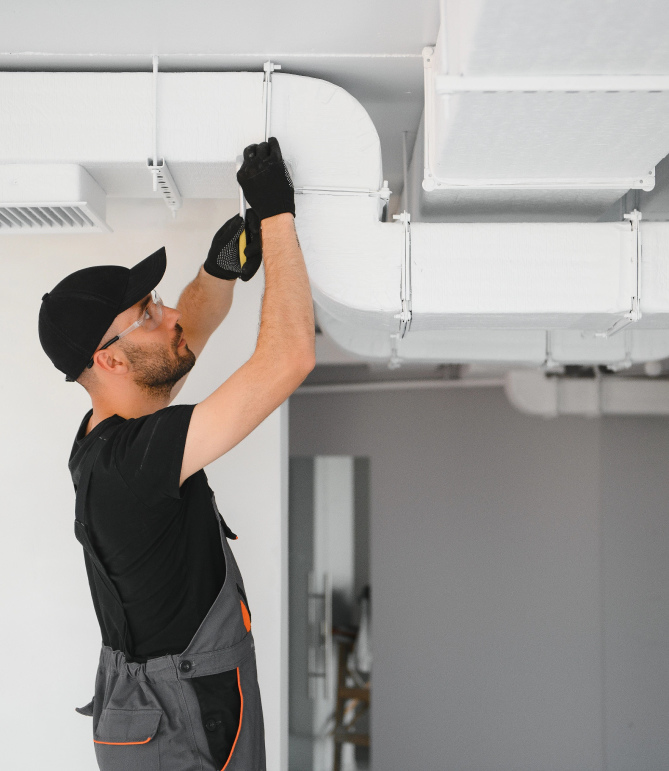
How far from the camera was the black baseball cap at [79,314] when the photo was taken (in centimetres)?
128

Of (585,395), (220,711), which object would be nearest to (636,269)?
(220,711)

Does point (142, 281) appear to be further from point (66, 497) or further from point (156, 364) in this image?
point (66, 497)

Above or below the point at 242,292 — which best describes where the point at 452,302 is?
below

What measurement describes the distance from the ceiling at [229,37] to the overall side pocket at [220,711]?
1321mm

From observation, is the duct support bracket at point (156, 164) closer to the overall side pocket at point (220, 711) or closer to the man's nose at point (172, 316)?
the man's nose at point (172, 316)

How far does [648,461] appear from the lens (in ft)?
11.0

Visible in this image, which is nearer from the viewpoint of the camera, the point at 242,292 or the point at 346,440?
the point at 242,292

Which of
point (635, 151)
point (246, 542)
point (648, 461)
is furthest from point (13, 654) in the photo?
point (648, 461)

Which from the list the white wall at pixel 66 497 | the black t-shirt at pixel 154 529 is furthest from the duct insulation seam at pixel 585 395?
the black t-shirt at pixel 154 529

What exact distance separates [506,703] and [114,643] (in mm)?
2558

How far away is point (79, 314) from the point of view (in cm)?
128

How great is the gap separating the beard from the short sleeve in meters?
0.19

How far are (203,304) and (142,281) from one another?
29 cm

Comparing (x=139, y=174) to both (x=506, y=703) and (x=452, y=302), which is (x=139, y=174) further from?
(x=506, y=703)
